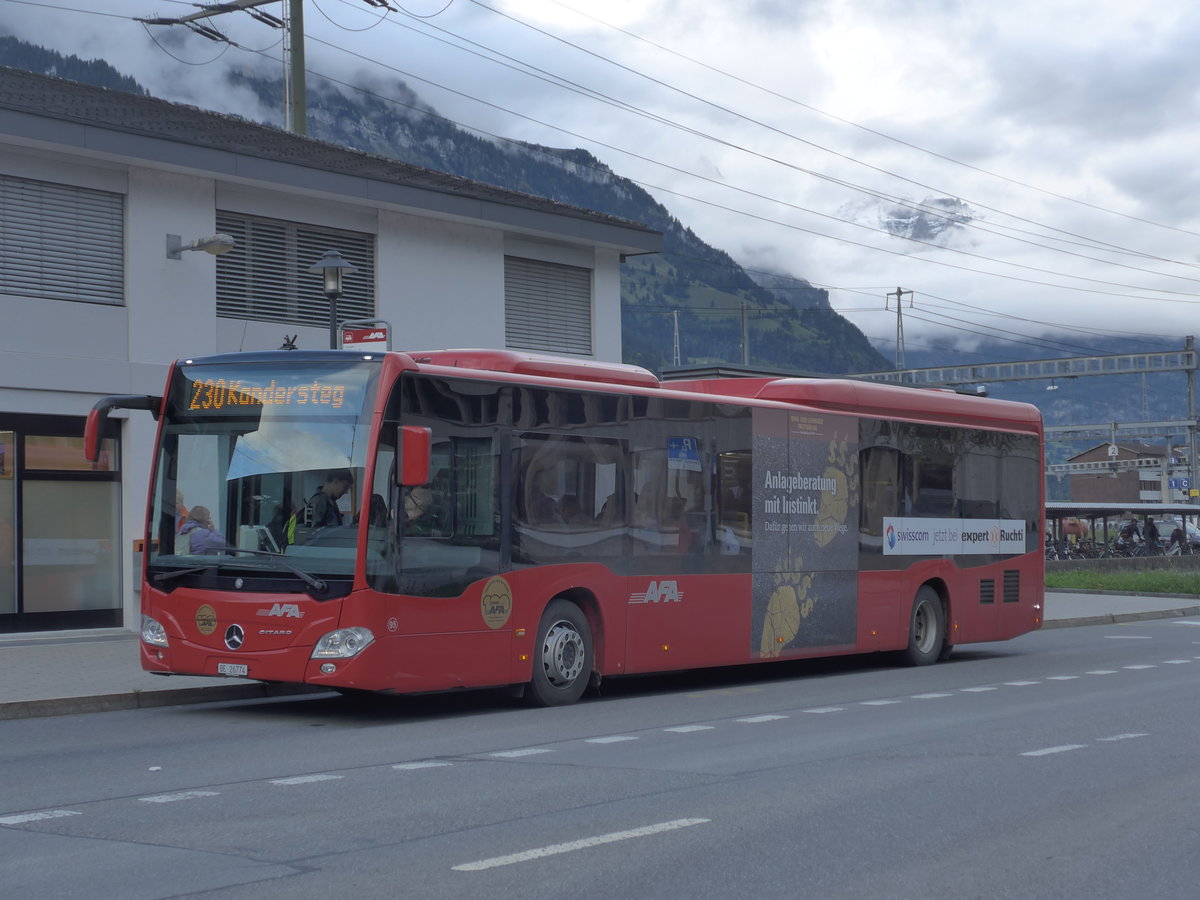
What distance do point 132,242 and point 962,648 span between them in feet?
42.2

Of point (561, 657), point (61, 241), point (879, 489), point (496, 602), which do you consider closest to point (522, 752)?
point (496, 602)

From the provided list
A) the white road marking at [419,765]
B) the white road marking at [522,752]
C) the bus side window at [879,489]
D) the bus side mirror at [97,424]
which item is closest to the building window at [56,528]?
the bus side mirror at [97,424]

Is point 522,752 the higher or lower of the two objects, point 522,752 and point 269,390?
the lower

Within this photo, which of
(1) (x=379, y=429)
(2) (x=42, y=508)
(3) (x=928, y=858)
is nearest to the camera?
(3) (x=928, y=858)

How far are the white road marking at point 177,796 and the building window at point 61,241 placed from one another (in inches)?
457

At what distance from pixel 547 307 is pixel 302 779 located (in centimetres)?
1705

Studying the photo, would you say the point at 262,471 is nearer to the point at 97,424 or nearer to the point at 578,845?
the point at 97,424

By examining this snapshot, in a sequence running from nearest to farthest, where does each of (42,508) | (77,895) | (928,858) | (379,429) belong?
1. (77,895)
2. (928,858)
3. (379,429)
4. (42,508)

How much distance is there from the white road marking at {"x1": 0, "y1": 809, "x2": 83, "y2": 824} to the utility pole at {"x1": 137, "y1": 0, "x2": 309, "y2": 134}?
2089 centimetres

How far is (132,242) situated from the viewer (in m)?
19.9

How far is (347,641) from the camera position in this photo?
1183cm

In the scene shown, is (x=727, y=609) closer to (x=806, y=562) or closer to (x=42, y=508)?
(x=806, y=562)

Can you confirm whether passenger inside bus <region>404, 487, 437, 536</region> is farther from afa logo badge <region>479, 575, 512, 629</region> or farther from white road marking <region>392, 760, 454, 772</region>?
white road marking <region>392, 760, 454, 772</region>

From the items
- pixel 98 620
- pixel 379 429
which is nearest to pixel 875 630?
pixel 379 429
